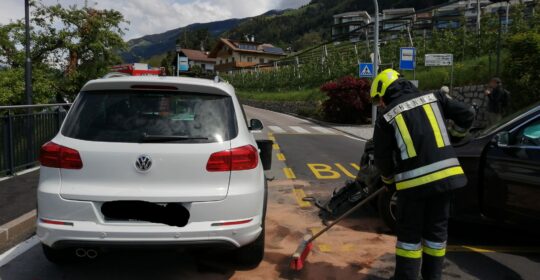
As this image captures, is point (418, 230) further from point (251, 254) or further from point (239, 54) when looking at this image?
point (239, 54)

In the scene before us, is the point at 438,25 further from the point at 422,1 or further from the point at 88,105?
the point at 422,1

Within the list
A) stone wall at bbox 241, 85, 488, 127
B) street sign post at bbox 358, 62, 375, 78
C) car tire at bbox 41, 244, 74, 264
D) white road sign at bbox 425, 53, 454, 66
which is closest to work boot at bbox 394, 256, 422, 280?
car tire at bbox 41, 244, 74, 264

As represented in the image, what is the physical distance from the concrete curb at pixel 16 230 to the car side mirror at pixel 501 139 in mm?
4913

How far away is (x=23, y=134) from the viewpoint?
28.7ft

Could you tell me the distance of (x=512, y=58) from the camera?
50.7ft

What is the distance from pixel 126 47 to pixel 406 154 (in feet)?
53.4

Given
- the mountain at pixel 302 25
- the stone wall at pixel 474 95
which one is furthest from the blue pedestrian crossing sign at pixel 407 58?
the mountain at pixel 302 25

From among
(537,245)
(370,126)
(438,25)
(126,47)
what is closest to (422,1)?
(438,25)

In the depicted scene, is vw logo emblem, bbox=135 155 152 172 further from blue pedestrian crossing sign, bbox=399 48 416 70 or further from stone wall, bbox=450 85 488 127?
blue pedestrian crossing sign, bbox=399 48 416 70

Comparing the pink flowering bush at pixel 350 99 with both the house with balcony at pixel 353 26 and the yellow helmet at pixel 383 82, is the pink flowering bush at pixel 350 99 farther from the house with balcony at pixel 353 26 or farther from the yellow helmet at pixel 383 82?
the yellow helmet at pixel 383 82

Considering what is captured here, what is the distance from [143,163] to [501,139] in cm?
326

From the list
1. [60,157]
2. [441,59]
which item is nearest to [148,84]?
[60,157]

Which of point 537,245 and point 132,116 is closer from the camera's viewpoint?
point 132,116

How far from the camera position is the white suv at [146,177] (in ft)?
11.3
